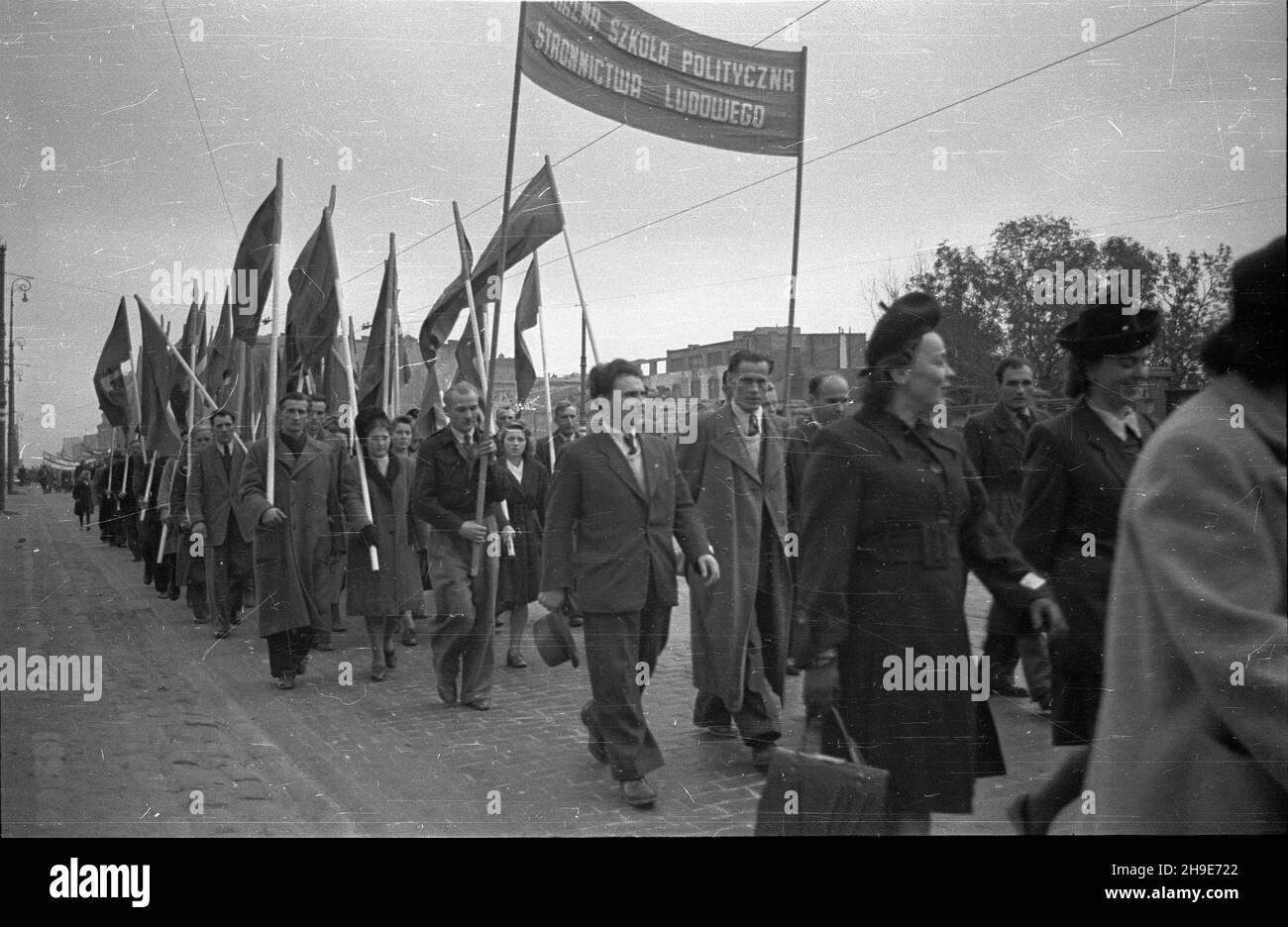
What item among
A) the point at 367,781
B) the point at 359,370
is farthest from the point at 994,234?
the point at 367,781

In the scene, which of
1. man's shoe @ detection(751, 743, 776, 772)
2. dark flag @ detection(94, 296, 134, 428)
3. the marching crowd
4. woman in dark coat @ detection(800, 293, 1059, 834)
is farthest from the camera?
man's shoe @ detection(751, 743, 776, 772)

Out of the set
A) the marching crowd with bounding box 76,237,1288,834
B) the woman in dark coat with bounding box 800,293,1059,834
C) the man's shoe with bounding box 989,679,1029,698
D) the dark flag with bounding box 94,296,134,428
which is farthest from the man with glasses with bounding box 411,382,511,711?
the man's shoe with bounding box 989,679,1029,698

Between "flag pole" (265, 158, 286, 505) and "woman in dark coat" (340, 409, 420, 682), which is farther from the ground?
"flag pole" (265, 158, 286, 505)

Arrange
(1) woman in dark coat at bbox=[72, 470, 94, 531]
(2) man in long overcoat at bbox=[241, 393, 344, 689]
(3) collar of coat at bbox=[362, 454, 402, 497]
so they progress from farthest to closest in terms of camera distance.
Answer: (3) collar of coat at bbox=[362, 454, 402, 497]
(2) man in long overcoat at bbox=[241, 393, 344, 689]
(1) woman in dark coat at bbox=[72, 470, 94, 531]

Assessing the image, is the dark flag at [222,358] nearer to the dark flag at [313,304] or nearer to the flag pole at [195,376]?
the flag pole at [195,376]

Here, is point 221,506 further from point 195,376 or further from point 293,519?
point 195,376

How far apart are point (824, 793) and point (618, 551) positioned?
1.18 m

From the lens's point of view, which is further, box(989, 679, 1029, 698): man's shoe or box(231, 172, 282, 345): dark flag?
box(231, 172, 282, 345): dark flag

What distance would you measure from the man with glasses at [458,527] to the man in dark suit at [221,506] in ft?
2.45

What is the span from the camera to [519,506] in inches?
172

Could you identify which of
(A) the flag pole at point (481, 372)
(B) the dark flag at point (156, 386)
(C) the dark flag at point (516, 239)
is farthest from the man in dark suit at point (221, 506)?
(C) the dark flag at point (516, 239)

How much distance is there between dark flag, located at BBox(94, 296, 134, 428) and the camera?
3.46 metres

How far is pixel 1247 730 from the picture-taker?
6.93 ft

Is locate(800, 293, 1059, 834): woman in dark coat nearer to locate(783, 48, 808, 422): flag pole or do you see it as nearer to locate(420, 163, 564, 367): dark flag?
locate(783, 48, 808, 422): flag pole
